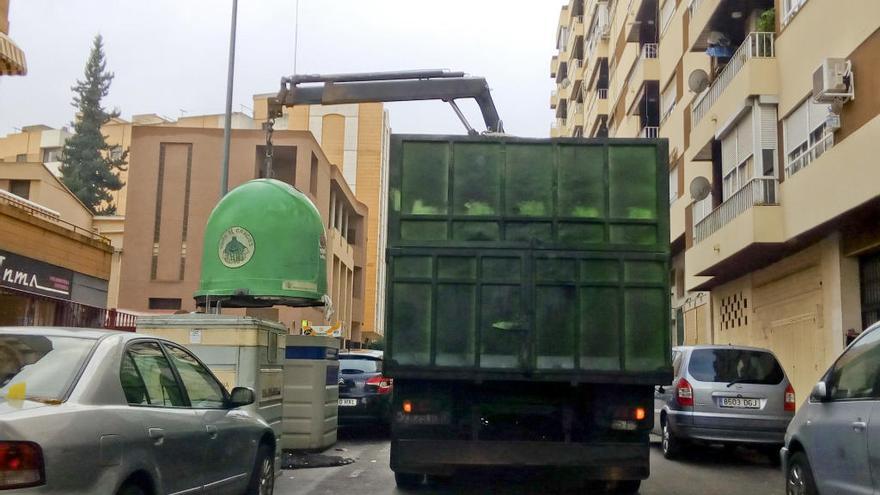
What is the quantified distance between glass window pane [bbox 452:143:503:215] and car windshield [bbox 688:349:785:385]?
5.06 metres

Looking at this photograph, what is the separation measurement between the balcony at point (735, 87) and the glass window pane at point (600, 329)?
38.2 ft

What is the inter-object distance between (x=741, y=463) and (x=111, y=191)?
197 feet

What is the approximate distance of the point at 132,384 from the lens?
5.16m

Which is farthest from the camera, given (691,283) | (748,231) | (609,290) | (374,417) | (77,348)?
(691,283)

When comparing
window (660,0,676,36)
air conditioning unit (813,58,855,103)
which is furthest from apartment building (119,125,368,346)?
air conditioning unit (813,58,855,103)

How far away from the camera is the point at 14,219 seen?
17953mm

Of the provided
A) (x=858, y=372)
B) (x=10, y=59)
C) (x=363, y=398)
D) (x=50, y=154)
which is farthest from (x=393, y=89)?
(x=50, y=154)

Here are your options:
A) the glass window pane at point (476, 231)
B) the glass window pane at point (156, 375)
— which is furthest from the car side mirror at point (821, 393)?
the glass window pane at point (156, 375)

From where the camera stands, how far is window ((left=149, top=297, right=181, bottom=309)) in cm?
4103

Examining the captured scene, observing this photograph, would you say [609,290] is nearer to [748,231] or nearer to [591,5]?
[748,231]

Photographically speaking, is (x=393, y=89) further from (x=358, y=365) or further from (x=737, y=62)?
(x=737, y=62)

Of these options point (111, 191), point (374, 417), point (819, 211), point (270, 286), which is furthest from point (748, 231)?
point (111, 191)

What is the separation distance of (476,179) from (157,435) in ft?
A: 14.7

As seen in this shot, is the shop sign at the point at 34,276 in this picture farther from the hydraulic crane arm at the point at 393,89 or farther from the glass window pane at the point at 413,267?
the glass window pane at the point at 413,267
